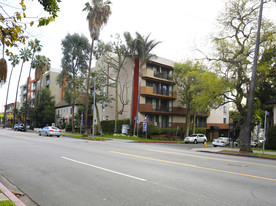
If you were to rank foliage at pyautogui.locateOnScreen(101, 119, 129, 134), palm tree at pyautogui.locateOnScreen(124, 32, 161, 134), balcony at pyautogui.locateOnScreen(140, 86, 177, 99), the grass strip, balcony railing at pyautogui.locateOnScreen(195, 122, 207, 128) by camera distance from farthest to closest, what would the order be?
balcony railing at pyautogui.locateOnScreen(195, 122, 207, 128) → foliage at pyautogui.locateOnScreen(101, 119, 129, 134) → balcony at pyautogui.locateOnScreen(140, 86, 177, 99) → palm tree at pyautogui.locateOnScreen(124, 32, 161, 134) → the grass strip

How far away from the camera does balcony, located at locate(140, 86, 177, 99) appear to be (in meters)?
38.3

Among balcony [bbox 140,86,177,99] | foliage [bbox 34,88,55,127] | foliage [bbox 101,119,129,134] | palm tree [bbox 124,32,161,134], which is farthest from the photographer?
foliage [bbox 34,88,55,127]

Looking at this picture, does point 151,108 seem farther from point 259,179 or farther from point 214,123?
point 259,179

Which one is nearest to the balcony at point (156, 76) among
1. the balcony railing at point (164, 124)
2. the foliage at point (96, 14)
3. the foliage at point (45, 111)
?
the balcony railing at point (164, 124)

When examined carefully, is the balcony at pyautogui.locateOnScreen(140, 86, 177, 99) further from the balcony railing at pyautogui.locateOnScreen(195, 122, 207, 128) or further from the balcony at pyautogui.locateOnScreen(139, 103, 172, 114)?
the balcony railing at pyautogui.locateOnScreen(195, 122, 207, 128)

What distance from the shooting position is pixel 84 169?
874 centimetres

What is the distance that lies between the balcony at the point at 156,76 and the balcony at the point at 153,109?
449cm

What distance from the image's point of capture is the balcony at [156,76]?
127 feet

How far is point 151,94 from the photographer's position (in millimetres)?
39094

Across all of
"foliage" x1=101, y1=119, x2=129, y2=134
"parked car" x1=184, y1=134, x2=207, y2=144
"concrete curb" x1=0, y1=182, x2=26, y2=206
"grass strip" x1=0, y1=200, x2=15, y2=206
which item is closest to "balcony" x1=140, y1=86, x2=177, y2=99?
"foliage" x1=101, y1=119, x2=129, y2=134

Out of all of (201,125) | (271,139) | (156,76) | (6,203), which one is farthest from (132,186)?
(201,125)

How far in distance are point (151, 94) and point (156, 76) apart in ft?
12.4

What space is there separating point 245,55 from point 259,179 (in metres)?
18.1

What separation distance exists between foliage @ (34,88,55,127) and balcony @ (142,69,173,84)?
105ft
